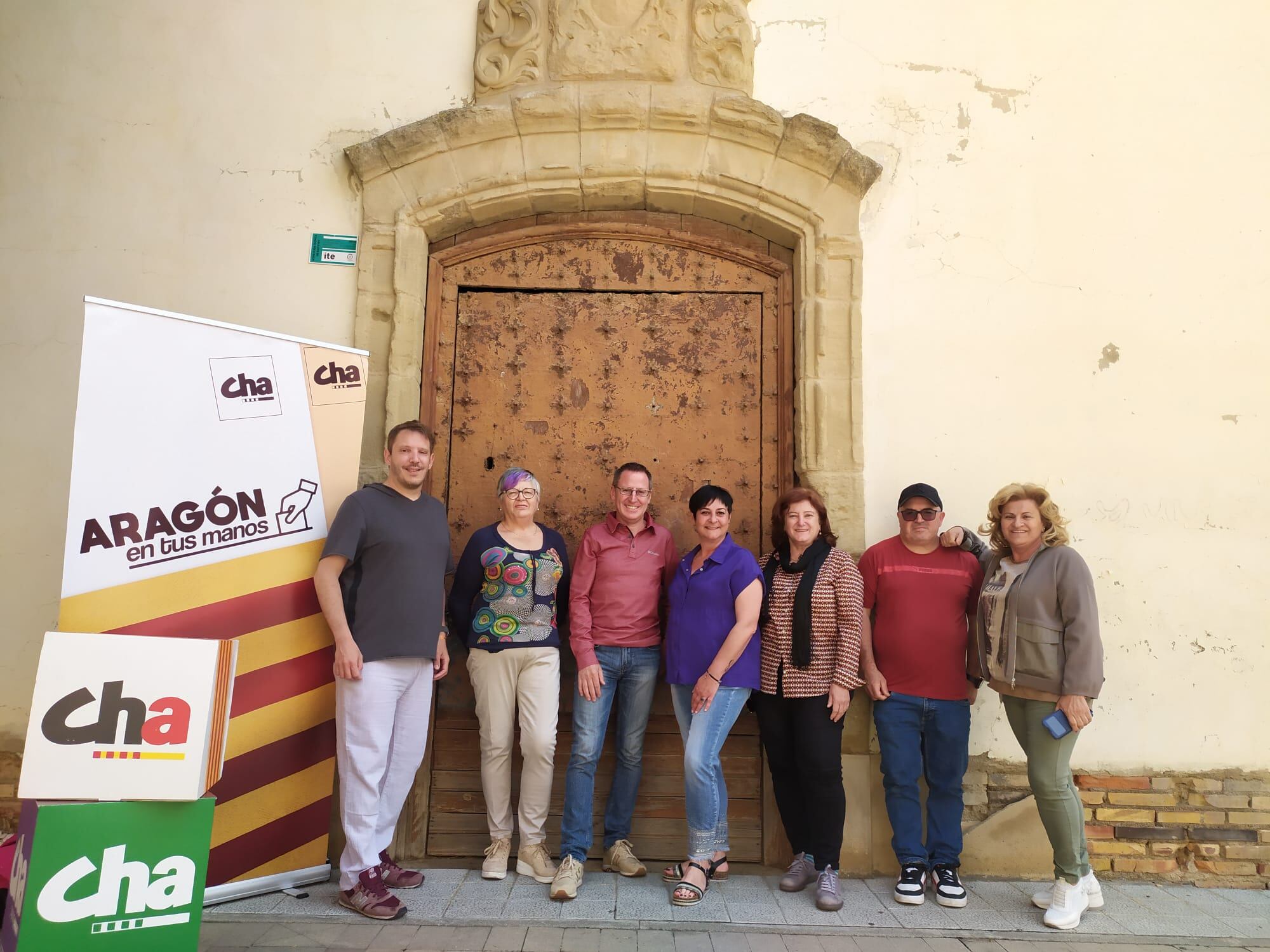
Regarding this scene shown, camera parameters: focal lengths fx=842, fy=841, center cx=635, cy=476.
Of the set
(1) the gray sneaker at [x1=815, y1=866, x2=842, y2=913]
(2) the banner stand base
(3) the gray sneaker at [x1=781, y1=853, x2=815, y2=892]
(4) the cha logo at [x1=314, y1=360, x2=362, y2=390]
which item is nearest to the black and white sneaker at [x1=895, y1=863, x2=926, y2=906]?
(1) the gray sneaker at [x1=815, y1=866, x2=842, y2=913]

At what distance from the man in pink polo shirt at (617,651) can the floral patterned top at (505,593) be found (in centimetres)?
11

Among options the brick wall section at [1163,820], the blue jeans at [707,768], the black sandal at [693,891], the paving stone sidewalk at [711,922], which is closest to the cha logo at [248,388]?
the paving stone sidewalk at [711,922]

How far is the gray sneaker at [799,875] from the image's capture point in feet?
11.6

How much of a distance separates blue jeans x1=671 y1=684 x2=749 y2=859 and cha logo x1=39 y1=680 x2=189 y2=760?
1.87 metres

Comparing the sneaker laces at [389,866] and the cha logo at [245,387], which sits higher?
the cha logo at [245,387]

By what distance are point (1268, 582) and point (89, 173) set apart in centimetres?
619

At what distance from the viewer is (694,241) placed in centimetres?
448

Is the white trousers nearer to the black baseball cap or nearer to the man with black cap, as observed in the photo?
the man with black cap

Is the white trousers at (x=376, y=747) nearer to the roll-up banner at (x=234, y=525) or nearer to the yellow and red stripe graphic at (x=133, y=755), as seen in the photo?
the roll-up banner at (x=234, y=525)

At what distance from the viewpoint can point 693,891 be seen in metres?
3.36

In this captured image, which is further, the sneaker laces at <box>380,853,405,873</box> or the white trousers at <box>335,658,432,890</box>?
the sneaker laces at <box>380,853,405,873</box>

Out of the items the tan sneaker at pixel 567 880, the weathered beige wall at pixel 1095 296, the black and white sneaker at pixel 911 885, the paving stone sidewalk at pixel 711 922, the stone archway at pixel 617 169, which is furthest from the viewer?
the stone archway at pixel 617 169

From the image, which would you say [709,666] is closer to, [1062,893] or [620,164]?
[1062,893]

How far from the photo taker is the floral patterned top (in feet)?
11.8
